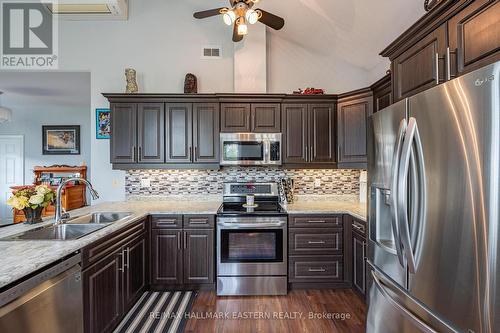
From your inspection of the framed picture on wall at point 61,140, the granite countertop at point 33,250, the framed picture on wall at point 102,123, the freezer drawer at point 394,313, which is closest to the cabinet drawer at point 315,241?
the freezer drawer at point 394,313

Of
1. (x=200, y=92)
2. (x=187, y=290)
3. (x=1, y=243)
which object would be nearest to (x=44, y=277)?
(x=1, y=243)

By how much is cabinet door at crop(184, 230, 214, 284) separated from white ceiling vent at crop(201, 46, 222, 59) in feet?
7.52

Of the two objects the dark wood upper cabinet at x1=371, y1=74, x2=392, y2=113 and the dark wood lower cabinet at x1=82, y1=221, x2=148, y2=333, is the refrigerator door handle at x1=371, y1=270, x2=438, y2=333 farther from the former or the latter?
the dark wood lower cabinet at x1=82, y1=221, x2=148, y2=333

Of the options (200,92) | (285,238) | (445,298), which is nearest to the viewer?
(445,298)

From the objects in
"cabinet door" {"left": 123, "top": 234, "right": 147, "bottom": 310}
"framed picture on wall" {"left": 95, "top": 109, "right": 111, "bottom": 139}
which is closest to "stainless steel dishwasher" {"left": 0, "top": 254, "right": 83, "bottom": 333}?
"cabinet door" {"left": 123, "top": 234, "right": 147, "bottom": 310}

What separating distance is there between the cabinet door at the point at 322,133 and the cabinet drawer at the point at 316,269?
1175mm

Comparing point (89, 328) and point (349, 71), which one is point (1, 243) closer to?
point (89, 328)

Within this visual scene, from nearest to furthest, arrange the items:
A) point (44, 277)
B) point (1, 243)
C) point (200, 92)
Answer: point (44, 277)
point (1, 243)
point (200, 92)

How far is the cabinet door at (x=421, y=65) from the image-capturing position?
4.43ft

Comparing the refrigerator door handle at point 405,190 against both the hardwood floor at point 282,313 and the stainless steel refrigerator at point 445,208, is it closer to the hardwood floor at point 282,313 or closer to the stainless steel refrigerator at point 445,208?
the stainless steel refrigerator at point 445,208

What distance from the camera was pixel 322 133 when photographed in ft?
10.6

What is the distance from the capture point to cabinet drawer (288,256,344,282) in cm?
282

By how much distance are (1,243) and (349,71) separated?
3.94m

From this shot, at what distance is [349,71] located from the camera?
3.52 metres
